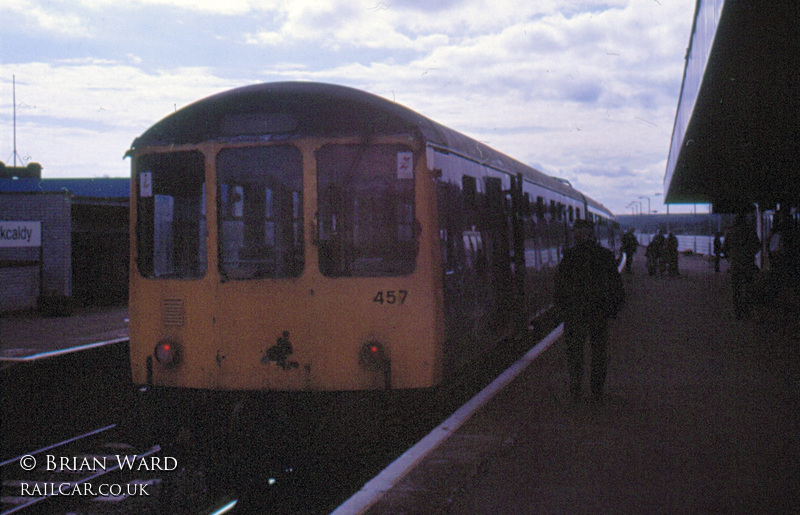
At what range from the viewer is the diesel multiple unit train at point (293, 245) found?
5898 millimetres

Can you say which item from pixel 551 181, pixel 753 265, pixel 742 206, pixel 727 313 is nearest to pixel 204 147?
pixel 551 181

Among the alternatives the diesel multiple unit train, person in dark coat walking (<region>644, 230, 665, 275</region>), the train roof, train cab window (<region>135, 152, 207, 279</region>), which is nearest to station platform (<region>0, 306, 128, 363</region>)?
train cab window (<region>135, 152, 207, 279</region>)

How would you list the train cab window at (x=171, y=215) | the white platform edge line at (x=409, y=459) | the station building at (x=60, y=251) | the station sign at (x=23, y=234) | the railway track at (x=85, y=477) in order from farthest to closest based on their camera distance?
the station sign at (x=23, y=234) → the station building at (x=60, y=251) → the train cab window at (x=171, y=215) → the railway track at (x=85, y=477) → the white platform edge line at (x=409, y=459)

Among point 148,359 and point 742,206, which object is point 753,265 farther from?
point 742,206

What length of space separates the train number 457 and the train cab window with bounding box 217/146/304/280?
24.6 inches

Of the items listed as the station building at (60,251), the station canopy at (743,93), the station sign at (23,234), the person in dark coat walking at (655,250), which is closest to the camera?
the station canopy at (743,93)

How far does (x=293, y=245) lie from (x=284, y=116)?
3.23 feet

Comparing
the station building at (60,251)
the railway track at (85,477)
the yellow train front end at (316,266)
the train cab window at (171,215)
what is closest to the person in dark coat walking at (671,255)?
the station building at (60,251)

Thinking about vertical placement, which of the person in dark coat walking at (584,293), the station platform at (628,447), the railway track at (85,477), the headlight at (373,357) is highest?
the person in dark coat walking at (584,293)

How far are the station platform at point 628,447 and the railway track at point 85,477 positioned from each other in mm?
2079

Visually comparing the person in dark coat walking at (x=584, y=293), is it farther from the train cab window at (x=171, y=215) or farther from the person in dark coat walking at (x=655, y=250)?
the person in dark coat walking at (x=655, y=250)

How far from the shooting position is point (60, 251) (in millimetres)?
20000

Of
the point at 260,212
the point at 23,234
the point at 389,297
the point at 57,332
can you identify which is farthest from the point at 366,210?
the point at 23,234

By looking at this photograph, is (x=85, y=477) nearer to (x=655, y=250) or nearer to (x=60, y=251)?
(x=60, y=251)
